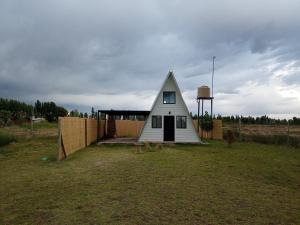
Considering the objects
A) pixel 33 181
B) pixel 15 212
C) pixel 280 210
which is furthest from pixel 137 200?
pixel 33 181

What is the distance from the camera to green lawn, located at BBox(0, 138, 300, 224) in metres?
4.96

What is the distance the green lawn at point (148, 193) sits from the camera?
4961 millimetres

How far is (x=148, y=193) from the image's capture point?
651 cm

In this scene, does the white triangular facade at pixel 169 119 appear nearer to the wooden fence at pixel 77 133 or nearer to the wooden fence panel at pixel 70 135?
the wooden fence at pixel 77 133

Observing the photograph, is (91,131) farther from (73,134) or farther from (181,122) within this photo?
(181,122)

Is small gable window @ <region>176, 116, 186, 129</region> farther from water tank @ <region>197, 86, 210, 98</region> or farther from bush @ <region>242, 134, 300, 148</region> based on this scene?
bush @ <region>242, 134, 300, 148</region>

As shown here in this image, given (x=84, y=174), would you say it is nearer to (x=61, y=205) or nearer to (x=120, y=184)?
(x=120, y=184)

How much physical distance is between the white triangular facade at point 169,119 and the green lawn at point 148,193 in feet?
29.1

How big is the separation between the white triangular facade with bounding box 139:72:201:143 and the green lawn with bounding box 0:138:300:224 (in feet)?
29.1

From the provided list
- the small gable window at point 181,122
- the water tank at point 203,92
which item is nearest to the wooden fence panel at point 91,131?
the small gable window at point 181,122

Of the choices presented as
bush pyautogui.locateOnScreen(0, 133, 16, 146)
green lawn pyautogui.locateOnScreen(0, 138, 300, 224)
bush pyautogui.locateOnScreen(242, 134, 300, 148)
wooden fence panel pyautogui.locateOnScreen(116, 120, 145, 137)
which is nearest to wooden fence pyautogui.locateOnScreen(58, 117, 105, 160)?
green lawn pyautogui.locateOnScreen(0, 138, 300, 224)

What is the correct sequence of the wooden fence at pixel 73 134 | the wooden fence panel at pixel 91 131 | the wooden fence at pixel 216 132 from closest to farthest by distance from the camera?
1. the wooden fence at pixel 73 134
2. the wooden fence panel at pixel 91 131
3. the wooden fence at pixel 216 132

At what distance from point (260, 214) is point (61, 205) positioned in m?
3.80

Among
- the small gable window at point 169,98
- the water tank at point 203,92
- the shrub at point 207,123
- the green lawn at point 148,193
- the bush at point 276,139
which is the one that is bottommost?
the green lawn at point 148,193
